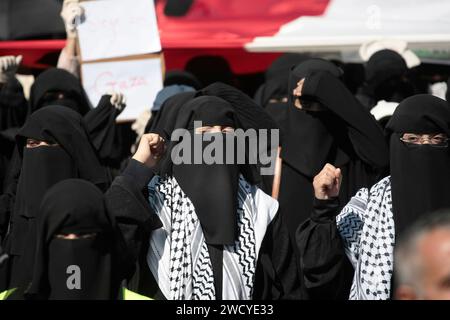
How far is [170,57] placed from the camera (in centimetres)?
807

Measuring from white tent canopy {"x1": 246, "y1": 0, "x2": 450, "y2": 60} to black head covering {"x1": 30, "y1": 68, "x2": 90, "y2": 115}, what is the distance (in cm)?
141

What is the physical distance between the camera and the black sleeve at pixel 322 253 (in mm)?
4684

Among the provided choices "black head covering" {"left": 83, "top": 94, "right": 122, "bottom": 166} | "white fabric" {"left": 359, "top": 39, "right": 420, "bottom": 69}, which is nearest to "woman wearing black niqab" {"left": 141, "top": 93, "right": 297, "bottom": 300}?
"black head covering" {"left": 83, "top": 94, "right": 122, "bottom": 166}

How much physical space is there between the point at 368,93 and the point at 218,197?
301 cm

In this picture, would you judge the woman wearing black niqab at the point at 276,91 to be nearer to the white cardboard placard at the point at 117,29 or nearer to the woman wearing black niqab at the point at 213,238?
the white cardboard placard at the point at 117,29

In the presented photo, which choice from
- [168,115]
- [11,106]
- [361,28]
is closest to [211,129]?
[168,115]

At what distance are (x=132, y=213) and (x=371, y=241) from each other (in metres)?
1.02

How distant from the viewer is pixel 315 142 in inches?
221

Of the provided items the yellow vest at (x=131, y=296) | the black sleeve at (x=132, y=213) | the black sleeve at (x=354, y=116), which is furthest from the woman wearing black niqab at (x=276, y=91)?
the yellow vest at (x=131, y=296)

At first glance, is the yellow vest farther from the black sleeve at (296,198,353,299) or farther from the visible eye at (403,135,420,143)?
the visible eye at (403,135,420,143)

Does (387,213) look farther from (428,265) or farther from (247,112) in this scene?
(428,265)

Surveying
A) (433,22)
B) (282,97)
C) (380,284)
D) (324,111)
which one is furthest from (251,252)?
(433,22)

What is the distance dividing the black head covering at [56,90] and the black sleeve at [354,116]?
1942 millimetres
